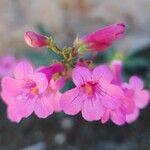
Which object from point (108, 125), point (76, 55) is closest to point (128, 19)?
point (108, 125)

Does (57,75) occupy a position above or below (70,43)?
above

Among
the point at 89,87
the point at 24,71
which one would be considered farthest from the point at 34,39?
the point at 89,87

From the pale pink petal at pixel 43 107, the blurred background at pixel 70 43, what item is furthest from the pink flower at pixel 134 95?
the blurred background at pixel 70 43

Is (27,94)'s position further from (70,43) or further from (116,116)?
(70,43)

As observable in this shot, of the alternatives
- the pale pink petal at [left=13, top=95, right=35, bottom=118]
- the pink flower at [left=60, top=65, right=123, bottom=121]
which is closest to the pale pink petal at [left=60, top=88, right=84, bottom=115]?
the pink flower at [left=60, top=65, right=123, bottom=121]

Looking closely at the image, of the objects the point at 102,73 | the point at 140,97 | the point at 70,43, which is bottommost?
the point at 70,43

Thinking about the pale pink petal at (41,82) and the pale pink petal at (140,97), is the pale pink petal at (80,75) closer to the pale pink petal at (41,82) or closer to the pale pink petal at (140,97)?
the pale pink petal at (41,82)

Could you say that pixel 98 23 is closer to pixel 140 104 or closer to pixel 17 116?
pixel 140 104
